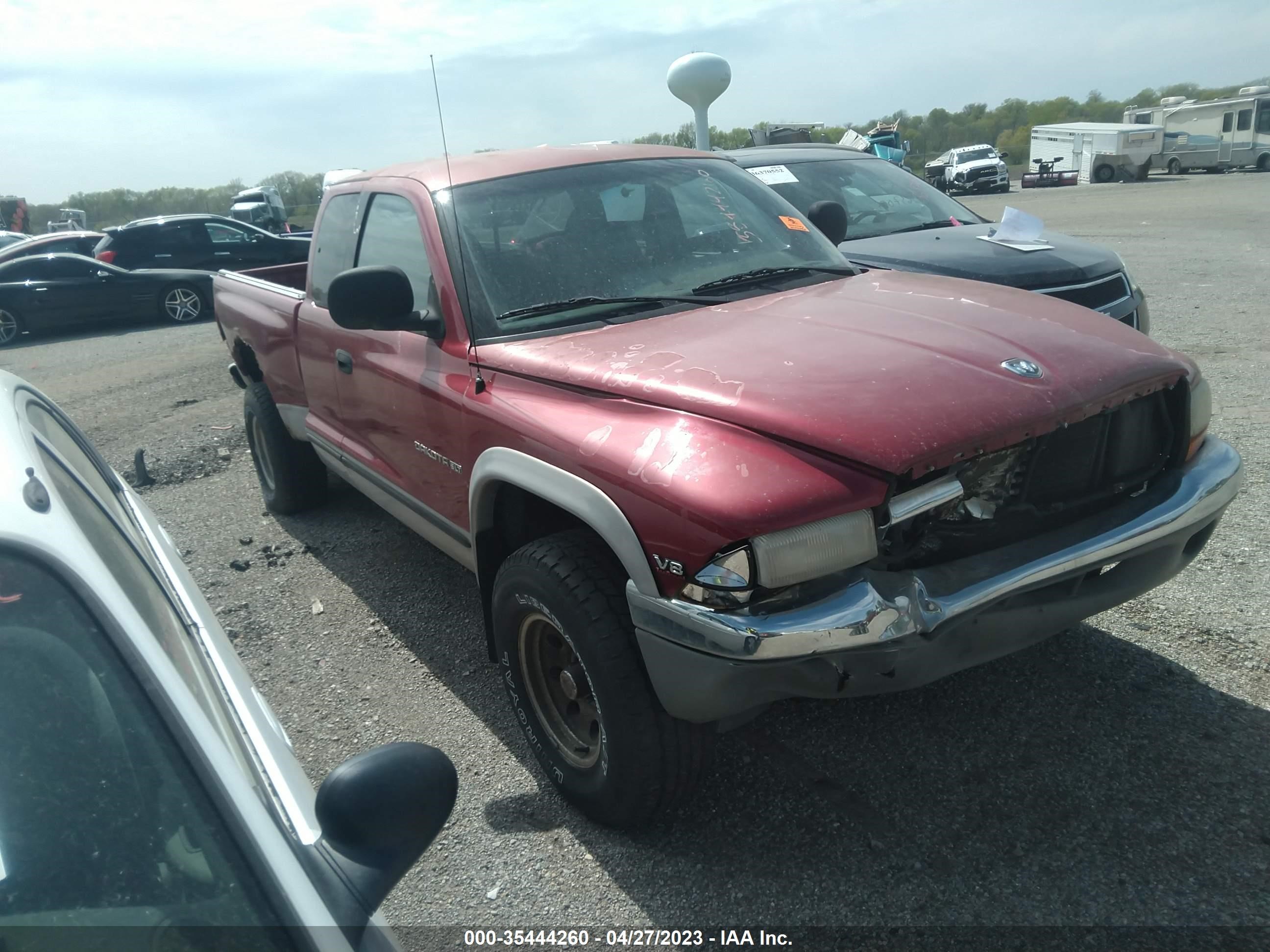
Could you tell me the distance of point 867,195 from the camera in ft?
23.4

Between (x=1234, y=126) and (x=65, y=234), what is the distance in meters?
38.7

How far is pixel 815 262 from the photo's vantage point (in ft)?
12.2

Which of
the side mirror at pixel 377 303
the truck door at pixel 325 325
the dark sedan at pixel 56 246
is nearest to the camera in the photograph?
the side mirror at pixel 377 303

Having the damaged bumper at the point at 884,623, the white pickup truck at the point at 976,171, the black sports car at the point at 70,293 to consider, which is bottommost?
the white pickup truck at the point at 976,171

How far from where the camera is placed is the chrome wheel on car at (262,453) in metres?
5.59

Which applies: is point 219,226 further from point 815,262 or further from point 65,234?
point 815,262

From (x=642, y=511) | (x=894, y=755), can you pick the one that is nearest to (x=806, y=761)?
(x=894, y=755)

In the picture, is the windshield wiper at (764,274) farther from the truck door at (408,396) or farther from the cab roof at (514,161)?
the truck door at (408,396)

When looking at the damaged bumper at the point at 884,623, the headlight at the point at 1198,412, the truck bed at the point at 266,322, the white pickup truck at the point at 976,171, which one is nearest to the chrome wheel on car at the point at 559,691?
the damaged bumper at the point at 884,623

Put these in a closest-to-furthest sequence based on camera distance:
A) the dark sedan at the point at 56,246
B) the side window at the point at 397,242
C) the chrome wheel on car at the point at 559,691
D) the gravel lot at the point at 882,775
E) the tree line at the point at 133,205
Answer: the gravel lot at the point at 882,775 < the chrome wheel on car at the point at 559,691 < the side window at the point at 397,242 < the dark sedan at the point at 56,246 < the tree line at the point at 133,205

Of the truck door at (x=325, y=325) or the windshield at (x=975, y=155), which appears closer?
the truck door at (x=325, y=325)

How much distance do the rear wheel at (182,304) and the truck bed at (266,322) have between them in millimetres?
10465

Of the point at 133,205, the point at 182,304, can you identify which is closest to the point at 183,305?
the point at 182,304

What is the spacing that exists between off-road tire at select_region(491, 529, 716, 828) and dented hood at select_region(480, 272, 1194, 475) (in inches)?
19.8
